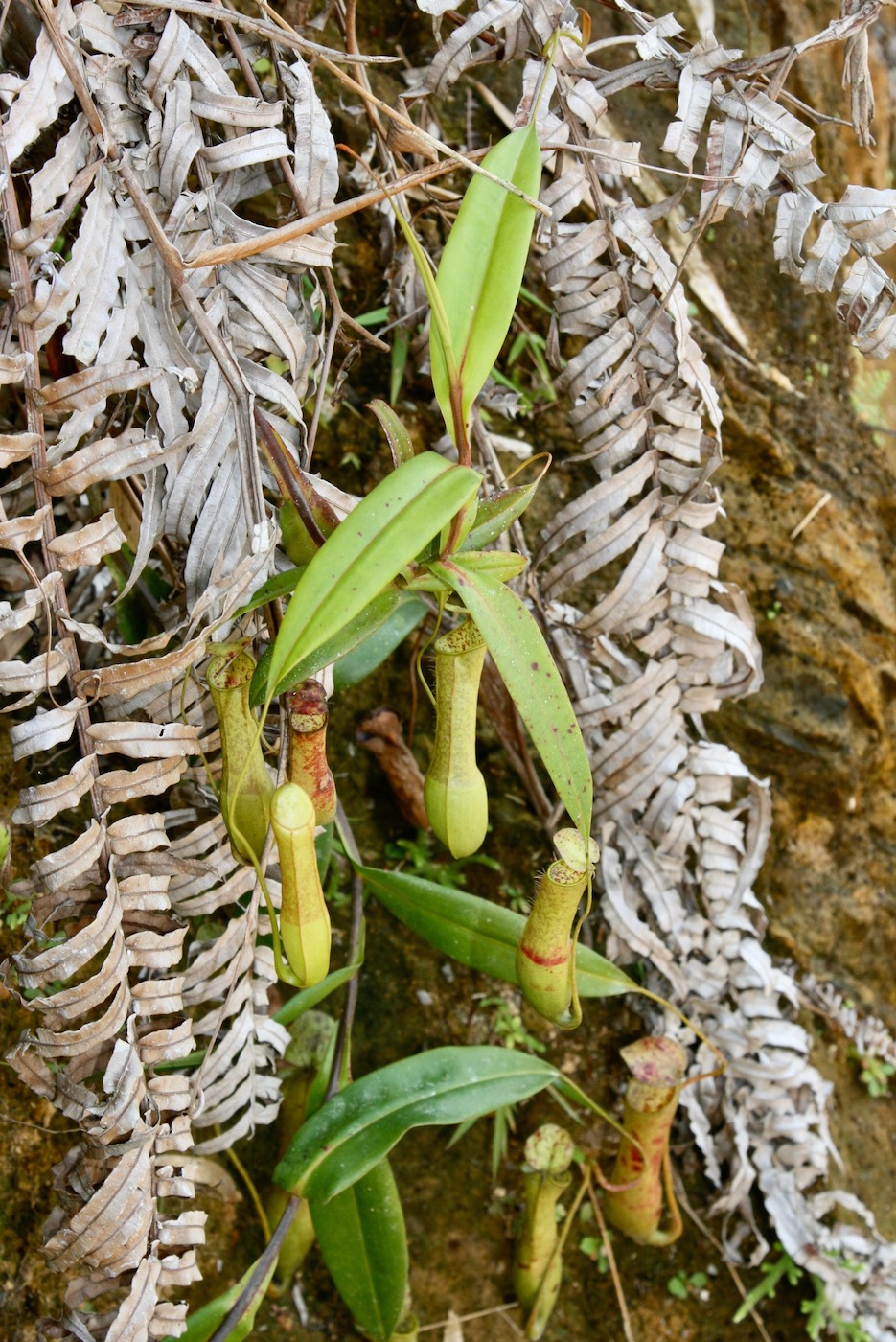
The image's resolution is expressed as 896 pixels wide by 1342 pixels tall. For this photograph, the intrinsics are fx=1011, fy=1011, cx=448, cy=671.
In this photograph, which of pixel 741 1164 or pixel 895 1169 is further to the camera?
pixel 895 1169

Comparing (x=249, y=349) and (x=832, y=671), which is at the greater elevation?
(x=249, y=349)

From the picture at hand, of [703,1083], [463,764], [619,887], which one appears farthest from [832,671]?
[463,764]

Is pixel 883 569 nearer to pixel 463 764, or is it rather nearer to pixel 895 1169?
pixel 895 1169

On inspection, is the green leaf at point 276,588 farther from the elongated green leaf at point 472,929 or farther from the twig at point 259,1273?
the twig at point 259,1273

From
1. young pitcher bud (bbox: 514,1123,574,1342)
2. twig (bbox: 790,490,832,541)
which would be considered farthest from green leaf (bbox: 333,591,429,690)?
twig (bbox: 790,490,832,541)

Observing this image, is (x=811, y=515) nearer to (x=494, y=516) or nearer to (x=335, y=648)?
(x=494, y=516)

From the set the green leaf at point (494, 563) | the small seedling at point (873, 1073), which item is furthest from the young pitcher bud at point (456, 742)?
the small seedling at point (873, 1073)

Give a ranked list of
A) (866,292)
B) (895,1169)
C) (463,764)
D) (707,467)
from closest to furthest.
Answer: (463,764) < (866,292) < (707,467) < (895,1169)
